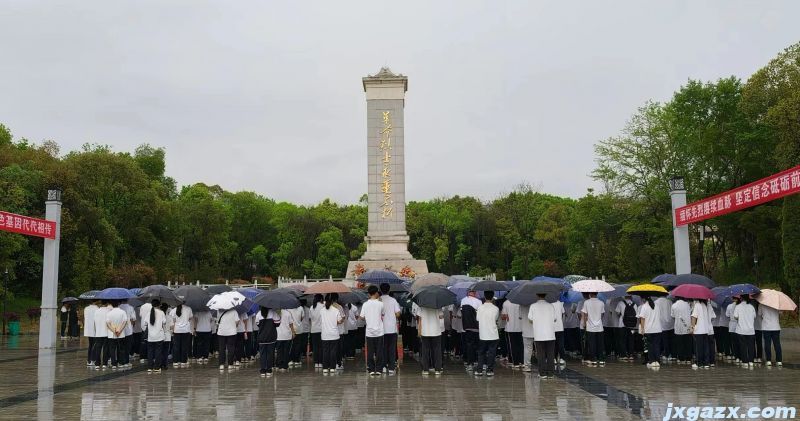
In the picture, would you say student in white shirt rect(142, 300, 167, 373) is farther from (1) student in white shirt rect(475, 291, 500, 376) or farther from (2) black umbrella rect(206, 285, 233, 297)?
(1) student in white shirt rect(475, 291, 500, 376)

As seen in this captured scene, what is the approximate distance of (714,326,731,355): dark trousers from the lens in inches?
488

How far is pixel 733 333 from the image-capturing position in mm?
11797

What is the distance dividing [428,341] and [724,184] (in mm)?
22588

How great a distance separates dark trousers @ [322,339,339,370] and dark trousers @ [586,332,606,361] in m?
4.27

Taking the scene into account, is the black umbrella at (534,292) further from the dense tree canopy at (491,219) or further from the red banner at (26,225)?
the dense tree canopy at (491,219)

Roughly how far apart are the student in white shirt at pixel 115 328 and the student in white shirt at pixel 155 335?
442 mm

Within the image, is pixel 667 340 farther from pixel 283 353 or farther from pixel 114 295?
pixel 114 295

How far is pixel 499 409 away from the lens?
24.1ft

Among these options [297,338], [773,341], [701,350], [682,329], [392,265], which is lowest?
[701,350]

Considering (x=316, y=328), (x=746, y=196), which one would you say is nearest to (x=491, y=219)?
(x=746, y=196)

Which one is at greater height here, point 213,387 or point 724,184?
point 724,184

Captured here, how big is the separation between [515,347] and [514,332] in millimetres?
304

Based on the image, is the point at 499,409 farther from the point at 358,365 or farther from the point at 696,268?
the point at 696,268

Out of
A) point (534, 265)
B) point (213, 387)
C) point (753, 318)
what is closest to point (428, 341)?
point (213, 387)
